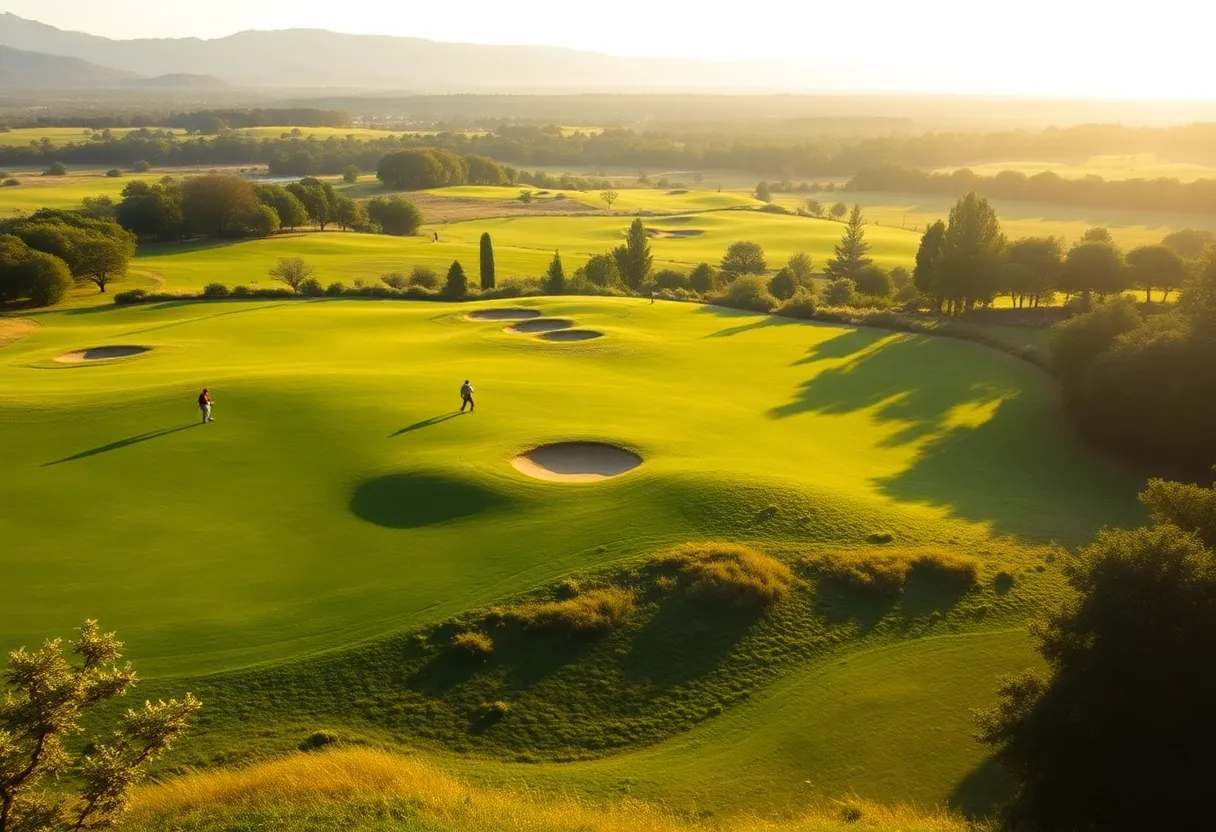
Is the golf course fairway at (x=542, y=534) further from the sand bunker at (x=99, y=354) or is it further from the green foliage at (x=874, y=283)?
the green foliage at (x=874, y=283)

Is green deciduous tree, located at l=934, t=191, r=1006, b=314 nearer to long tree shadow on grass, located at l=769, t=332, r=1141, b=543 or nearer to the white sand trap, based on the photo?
long tree shadow on grass, located at l=769, t=332, r=1141, b=543

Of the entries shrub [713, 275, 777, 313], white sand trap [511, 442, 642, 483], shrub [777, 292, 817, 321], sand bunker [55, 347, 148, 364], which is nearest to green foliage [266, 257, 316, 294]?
sand bunker [55, 347, 148, 364]

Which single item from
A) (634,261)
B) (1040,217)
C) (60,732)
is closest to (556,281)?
(634,261)

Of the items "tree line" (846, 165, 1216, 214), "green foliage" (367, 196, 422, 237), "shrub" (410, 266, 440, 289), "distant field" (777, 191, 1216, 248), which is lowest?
"shrub" (410, 266, 440, 289)

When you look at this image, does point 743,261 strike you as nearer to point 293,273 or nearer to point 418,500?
point 293,273

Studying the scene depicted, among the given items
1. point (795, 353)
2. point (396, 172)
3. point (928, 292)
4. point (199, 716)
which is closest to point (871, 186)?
point (396, 172)

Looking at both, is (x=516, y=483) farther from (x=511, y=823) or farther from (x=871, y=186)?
(x=871, y=186)

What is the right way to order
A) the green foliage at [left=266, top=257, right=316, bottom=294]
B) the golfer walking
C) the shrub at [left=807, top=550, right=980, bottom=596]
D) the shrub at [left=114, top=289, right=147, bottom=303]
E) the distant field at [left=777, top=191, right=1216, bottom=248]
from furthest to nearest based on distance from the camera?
the distant field at [left=777, top=191, right=1216, bottom=248], the green foliage at [left=266, top=257, right=316, bottom=294], the shrub at [left=114, top=289, right=147, bottom=303], the golfer walking, the shrub at [left=807, top=550, right=980, bottom=596]
